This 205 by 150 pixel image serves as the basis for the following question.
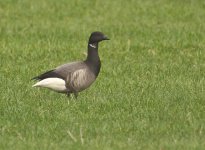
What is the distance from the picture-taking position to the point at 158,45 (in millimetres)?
19781

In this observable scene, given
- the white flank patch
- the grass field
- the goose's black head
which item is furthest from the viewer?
the goose's black head

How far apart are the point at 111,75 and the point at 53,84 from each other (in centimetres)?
327

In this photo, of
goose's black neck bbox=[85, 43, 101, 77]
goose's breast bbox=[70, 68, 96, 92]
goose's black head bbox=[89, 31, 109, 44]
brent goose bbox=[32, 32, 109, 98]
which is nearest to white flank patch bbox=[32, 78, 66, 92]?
brent goose bbox=[32, 32, 109, 98]

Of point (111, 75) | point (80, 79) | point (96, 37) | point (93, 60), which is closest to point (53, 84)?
point (80, 79)

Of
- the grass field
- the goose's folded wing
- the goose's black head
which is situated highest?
the goose's black head

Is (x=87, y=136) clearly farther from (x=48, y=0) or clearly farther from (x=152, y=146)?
(x=48, y=0)

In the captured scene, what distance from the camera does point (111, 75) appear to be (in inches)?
655

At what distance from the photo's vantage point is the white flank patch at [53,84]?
13.5 meters

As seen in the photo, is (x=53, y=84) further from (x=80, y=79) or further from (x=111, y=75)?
(x=111, y=75)

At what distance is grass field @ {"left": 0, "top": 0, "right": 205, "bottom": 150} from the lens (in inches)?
438

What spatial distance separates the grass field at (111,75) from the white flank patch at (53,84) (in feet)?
0.77

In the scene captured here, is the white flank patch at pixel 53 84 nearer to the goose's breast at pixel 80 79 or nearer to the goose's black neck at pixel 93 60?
the goose's breast at pixel 80 79

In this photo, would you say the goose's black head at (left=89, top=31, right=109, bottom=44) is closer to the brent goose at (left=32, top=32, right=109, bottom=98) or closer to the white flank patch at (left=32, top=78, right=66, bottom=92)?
the brent goose at (left=32, top=32, right=109, bottom=98)

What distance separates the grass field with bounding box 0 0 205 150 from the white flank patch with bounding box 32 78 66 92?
24cm
